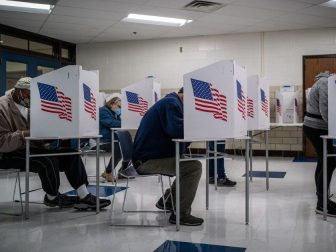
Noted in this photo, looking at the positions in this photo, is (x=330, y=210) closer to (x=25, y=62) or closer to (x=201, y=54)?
(x=201, y=54)

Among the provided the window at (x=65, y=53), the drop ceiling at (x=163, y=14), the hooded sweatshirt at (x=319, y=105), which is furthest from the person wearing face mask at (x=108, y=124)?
the window at (x=65, y=53)

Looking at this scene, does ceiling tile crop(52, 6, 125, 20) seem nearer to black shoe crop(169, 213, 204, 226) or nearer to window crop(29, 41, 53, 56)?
window crop(29, 41, 53, 56)

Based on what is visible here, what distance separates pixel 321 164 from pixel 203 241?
132 cm

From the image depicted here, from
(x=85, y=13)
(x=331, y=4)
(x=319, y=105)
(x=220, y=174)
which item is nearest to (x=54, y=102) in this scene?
(x=319, y=105)

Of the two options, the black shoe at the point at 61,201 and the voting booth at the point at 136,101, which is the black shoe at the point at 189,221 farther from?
A: the voting booth at the point at 136,101

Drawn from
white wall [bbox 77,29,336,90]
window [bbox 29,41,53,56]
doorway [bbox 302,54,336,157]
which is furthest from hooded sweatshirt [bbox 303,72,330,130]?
window [bbox 29,41,53,56]

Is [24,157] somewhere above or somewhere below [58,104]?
below

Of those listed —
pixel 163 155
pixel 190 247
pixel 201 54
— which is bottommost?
pixel 190 247

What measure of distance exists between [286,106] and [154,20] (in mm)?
2706

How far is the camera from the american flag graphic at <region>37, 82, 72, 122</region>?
297 cm

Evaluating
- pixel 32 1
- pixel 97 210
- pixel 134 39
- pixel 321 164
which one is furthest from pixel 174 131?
Result: pixel 134 39

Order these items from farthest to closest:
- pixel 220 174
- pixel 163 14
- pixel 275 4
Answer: pixel 163 14 < pixel 275 4 < pixel 220 174

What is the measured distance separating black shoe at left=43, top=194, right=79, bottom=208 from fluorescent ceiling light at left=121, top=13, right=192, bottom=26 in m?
3.80

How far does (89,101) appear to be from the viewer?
123 inches
